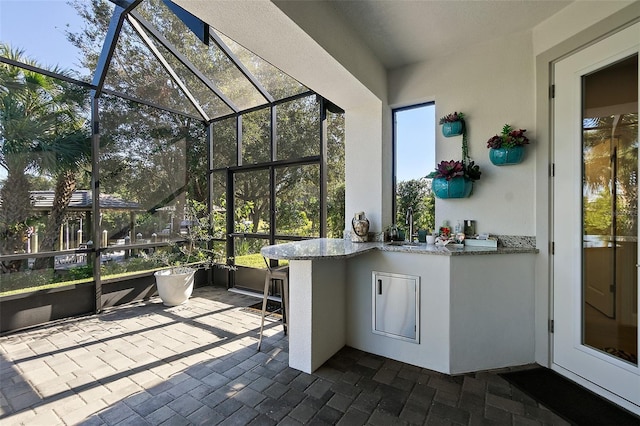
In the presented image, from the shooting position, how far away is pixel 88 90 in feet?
11.9

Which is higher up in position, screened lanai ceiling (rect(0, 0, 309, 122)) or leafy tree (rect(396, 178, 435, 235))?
screened lanai ceiling (rect(0, 0, 309, 122))

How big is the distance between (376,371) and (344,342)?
0.52 meters

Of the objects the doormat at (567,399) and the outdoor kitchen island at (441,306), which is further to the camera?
the outdoor kitchen island at (441,306)

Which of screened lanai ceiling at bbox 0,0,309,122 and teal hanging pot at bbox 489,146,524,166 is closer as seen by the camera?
teal hanging pot at bbox 489,146,524,166

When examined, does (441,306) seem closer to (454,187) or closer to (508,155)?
(454,187)

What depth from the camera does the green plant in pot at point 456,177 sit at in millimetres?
2572

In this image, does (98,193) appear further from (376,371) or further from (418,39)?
(418,39)

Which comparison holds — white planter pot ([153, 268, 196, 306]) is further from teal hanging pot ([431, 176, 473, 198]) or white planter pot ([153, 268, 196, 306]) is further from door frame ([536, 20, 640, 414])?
door frame ([536, 20, 640, 414])

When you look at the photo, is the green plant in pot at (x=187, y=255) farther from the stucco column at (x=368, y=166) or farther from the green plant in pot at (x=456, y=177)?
the green plant in pot at (x=456, y=177)

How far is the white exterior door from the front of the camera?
6.15 ft

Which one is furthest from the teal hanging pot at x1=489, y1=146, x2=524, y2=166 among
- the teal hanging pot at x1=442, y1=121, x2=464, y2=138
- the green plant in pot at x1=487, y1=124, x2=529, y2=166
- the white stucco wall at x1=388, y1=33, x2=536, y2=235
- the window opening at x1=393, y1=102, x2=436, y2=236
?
the window opening at x1=393, y1=102, x2=436, y2=236

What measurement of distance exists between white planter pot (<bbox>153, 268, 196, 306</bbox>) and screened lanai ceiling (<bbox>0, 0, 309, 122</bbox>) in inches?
102

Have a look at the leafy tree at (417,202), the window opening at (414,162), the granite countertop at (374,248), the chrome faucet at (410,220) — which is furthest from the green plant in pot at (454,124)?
the granite countertop at (374,248)

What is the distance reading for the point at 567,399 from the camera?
1937mm
